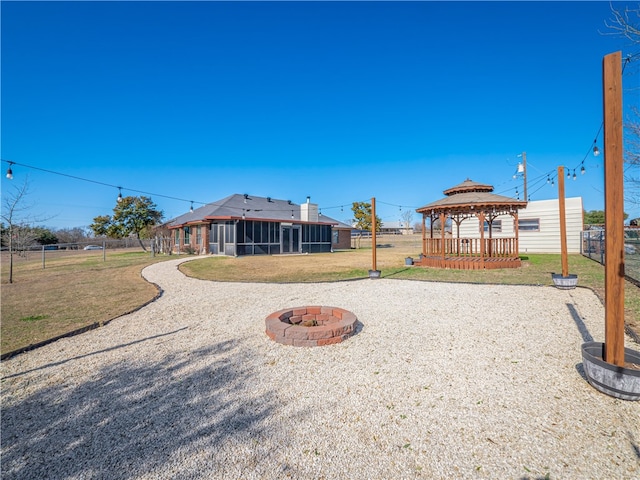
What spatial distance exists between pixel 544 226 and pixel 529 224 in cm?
82

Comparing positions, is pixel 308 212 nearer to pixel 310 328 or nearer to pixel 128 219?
pixel 128 219

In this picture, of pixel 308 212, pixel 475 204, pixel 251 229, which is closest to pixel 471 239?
pixel 475 204

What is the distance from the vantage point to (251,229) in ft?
66.5

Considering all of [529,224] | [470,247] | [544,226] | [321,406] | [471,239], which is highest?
[529,224]

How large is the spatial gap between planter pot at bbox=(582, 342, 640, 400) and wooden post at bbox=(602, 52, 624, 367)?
145 millimetres

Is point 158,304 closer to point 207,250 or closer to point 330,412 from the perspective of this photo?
point 330,412

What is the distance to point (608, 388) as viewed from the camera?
Result: 2.76m

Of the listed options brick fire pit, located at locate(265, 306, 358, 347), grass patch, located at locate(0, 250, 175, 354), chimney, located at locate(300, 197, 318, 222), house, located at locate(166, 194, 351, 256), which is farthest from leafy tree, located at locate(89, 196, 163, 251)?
brick fire pit, located at locate(265, 306, 358, 347)

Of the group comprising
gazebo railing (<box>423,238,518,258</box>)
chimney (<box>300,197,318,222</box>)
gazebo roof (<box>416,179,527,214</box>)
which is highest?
chimney (<box>300,197,318,222</box>)

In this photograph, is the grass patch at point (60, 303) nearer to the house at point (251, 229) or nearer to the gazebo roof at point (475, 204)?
the house at point (251, 229)

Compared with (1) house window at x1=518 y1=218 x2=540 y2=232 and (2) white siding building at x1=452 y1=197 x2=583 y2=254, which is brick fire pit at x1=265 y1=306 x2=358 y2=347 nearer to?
(2) white siding building at x1=452 y1=197 x2=583 y2=254

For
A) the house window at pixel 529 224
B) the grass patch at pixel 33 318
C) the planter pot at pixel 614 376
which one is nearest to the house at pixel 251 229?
the grass patch at pixel 33 318

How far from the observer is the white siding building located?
58.1 ft

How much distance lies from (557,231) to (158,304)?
2228 cm
